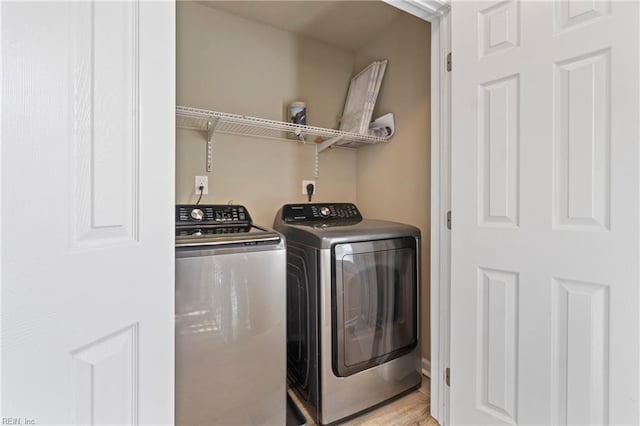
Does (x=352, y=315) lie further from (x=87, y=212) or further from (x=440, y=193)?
(x=87, y=212)

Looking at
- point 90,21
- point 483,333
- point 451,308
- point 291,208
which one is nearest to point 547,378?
point 483,333

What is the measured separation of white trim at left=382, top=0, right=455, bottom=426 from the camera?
135 centimetres

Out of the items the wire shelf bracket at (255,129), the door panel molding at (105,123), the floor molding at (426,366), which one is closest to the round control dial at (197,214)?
the wire shelf bracket at (255,129)

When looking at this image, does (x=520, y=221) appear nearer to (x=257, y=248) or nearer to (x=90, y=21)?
(x=257, y=248)

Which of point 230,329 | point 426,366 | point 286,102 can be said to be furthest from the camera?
point 286,102

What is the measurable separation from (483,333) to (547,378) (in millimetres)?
230

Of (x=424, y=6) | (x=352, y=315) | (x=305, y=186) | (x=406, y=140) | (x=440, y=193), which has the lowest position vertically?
(x=352, y=315)

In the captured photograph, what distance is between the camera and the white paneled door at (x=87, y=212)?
1.49 ft

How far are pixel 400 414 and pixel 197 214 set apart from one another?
1.55 meters

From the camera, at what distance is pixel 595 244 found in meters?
0.87

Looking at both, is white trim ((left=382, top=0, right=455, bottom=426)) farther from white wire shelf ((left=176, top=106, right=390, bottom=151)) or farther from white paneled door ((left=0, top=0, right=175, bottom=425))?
white paneled door ((left=0, top=0, right=175, bottom=425))

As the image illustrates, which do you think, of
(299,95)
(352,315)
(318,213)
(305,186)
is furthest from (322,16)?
(352,315)

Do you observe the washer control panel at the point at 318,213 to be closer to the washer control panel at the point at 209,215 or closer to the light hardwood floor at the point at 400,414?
the washer control panel at the point at 209,215

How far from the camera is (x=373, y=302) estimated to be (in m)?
1.54
